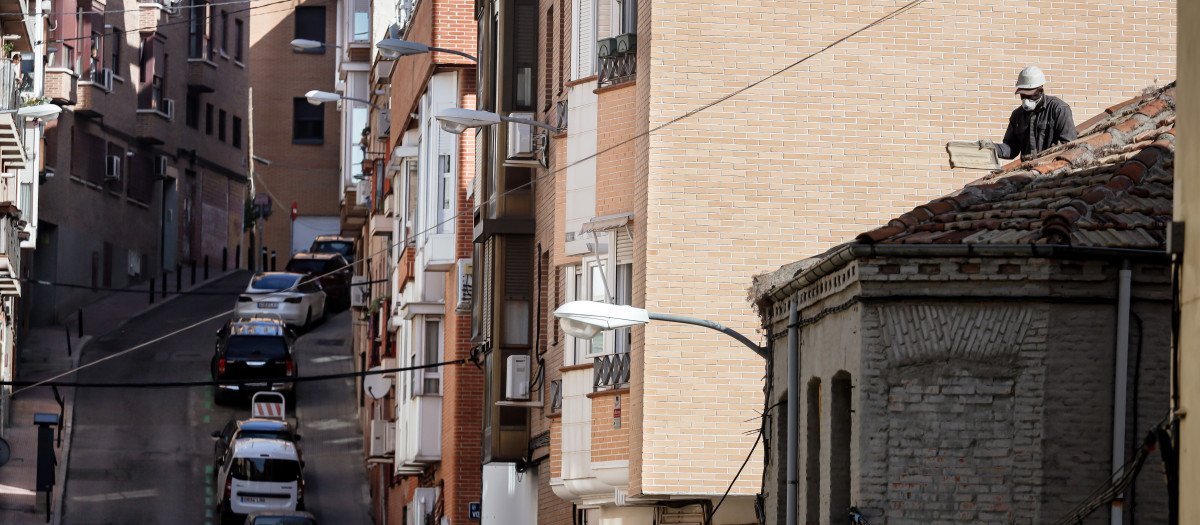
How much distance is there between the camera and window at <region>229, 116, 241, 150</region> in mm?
83963

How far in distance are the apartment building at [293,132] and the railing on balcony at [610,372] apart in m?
65.9

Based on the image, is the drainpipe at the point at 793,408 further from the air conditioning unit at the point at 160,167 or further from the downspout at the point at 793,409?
the air conditioning unit at the point at 160,167

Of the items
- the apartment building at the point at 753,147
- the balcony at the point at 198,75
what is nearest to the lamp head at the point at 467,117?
the apartment building at the point at 753,147

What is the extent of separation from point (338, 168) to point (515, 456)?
59.5 meters

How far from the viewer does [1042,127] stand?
17.2 metres

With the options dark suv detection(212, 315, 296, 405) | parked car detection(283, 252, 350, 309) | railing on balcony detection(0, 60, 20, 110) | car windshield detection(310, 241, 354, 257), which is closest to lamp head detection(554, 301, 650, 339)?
railing on balcony detection(0, 60, 20, 110)

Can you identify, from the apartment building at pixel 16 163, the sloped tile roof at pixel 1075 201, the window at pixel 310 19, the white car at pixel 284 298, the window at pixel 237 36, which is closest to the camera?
the sloped tile roof at pixel 1075 201

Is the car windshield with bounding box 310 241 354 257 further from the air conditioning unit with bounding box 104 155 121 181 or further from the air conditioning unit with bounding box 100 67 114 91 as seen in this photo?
the air conditioning unit with bounding box 100 67 114 91

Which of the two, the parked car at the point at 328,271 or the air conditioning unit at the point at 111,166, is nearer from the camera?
the parked car at the point at 328,271

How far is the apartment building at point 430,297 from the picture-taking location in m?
34.9

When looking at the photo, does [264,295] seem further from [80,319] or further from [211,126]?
[211,126]

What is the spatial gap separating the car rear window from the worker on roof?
4759 cm

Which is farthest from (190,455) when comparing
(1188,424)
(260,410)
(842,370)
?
(1188,424)

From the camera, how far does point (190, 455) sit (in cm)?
4775
